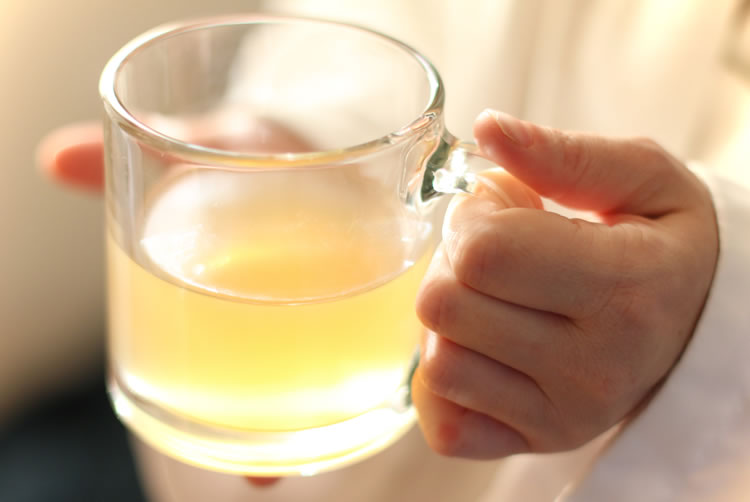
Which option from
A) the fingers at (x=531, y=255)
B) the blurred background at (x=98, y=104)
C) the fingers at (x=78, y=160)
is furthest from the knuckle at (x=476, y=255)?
the fingers at (x=78, y=160)

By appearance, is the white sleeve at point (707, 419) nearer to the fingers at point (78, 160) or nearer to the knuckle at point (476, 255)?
the knuckle at point (476, 255)

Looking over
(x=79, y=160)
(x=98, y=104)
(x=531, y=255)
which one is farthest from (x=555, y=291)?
(x=98, y=104)

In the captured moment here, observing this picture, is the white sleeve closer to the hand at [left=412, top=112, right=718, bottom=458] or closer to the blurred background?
the hand at [left=412, top=112, right=718, bottom=458]

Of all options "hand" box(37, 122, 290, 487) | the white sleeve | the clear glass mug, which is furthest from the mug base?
"hand" box(37, 122, 290, 487)

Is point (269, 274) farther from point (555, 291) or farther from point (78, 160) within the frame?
point (78, 160)

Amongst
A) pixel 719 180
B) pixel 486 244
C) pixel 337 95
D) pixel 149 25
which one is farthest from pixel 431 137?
pixel 149 25

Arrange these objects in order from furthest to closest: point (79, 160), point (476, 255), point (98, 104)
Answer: point (98, 104) → point (79, 160) → point (476, 255)
